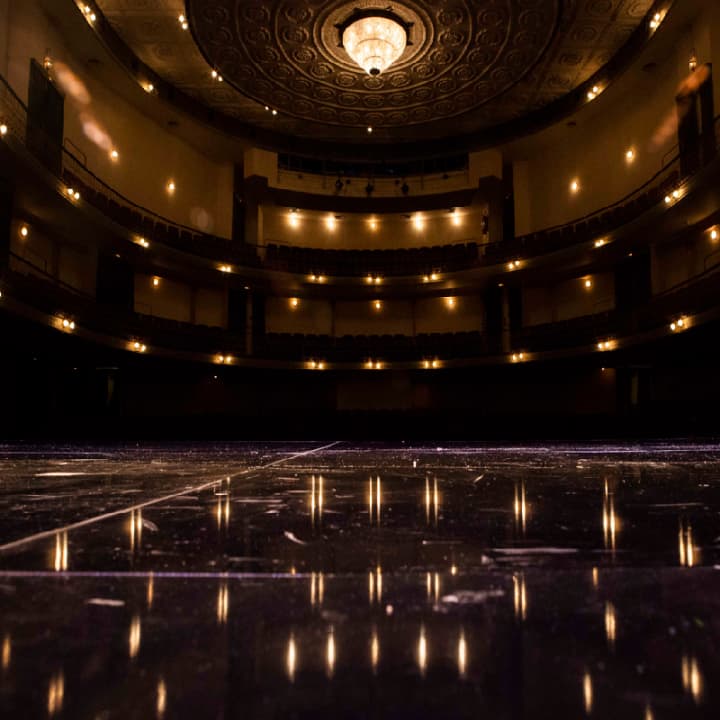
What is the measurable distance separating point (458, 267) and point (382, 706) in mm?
13438

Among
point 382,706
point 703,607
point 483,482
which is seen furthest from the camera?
point 483,482

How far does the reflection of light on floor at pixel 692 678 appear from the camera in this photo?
32 centimetres

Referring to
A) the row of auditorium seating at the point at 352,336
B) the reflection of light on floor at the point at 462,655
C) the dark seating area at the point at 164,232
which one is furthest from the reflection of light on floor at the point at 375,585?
the dark seating area at the point at 164,232

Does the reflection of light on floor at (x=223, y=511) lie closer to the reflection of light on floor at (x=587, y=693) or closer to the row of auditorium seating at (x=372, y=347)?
the reflection of light on floor at (x=587, y=693)

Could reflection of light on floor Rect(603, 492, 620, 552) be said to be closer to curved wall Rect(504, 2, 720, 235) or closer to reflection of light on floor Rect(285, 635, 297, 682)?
reflection of light on floor Rect(285, 635, 297, 682)

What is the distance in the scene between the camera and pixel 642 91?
11.4 m

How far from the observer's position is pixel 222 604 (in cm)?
47

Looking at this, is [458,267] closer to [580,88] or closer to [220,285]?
[580,88]

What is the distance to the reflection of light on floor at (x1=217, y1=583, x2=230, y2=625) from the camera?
1.42 feet

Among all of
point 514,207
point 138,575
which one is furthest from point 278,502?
point 514,207

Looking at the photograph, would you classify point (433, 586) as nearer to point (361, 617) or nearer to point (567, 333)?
point (361, 617)

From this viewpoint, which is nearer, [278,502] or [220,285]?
[278,502]

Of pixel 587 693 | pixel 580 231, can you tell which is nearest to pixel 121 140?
pixel 580 231

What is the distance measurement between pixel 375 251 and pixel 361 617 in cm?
1489
